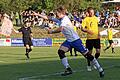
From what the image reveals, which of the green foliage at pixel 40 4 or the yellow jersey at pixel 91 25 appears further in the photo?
the green foliage at pixel 40 4

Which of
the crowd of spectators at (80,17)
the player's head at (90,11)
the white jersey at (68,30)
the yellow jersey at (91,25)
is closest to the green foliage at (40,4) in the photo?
the crowd of spectators at (80,17)

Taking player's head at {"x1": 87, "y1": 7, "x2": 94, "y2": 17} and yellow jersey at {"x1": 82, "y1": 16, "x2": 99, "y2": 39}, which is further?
yellow jersey at {"x1": 82, "y1": 16, "x2": 99, "y2": 39}

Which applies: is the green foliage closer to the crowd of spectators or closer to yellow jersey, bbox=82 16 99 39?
the crowd of spectators

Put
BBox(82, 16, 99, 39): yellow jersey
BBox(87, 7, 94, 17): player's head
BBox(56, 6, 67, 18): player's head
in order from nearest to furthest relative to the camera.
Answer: BBox(56, 6, 67, 18): player's head, BBox(87, 7, 94, 17): player's head, BBox(82, 16, 99, 39): yellow jersey

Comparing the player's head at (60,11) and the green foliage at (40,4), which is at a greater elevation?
the player's head at (60,11)

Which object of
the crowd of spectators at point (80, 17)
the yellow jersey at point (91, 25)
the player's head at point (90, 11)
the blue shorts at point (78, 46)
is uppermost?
the player's head at point (90, 11)

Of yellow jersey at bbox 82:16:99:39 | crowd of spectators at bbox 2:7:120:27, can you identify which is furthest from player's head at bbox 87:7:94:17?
crowd of spectators at bbox 2:7:120:27

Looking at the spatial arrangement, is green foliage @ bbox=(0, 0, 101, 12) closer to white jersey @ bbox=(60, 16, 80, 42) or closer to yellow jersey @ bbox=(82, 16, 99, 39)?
yellow jersey @ bbox=(82, 16, 99, 39)

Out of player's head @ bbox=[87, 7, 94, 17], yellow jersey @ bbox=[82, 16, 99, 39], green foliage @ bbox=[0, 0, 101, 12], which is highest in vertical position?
player's head @ bbox=[87, 7, 94, 17]

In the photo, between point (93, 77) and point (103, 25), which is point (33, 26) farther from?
point (93, 77)

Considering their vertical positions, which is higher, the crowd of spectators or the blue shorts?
the blue shorts

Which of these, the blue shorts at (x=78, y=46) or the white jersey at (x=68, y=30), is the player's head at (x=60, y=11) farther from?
the blue shorts at (x=78, y=46)

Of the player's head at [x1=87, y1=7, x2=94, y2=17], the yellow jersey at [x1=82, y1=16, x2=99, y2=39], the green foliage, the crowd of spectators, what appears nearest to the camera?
the player's head at [x1=87, y1=7, x2=94, y2=17]

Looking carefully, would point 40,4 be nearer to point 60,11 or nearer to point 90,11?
point 90,11
